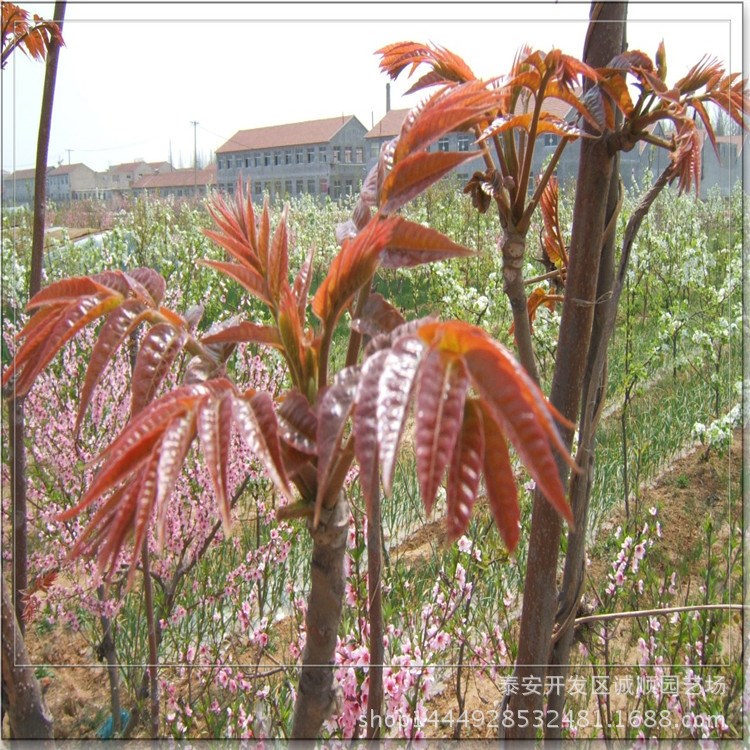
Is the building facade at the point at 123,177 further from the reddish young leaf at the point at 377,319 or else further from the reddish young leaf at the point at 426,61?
the reddish young leaf at the point at 377,319

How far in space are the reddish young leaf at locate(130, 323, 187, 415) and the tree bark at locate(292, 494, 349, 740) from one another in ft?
0.53

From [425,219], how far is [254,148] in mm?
1606

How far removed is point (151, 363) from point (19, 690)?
52 cm

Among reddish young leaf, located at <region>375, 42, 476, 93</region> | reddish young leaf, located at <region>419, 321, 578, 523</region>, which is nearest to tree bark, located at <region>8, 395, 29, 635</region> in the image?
reddish young leaf, located at <region>375, 42, 476, 93</region>

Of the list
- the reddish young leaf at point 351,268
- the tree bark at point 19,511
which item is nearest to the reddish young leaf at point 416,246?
the reddish young leaf at point 351,268

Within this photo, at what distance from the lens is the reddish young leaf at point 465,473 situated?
340 millimetres

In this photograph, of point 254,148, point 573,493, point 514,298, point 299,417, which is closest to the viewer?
point 299,417

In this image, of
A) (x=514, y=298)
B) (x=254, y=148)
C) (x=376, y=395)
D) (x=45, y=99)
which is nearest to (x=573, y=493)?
(x=514, y=298)

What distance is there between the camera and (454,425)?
1.05 feet

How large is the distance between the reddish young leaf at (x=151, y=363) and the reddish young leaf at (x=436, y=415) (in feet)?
0.82

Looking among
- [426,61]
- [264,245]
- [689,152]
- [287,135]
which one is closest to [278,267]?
[264,245]

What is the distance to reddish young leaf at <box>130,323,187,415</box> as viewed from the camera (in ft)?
1.70

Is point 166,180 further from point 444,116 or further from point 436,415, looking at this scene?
point 436,415

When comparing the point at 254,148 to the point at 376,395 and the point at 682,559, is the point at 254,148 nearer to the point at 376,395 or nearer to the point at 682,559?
the point at 682,559
